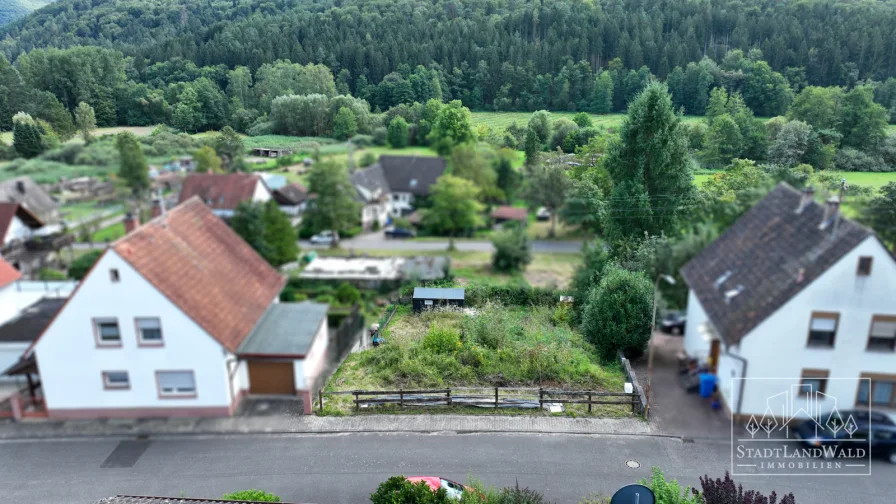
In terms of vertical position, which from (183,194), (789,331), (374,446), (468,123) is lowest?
(374,446)

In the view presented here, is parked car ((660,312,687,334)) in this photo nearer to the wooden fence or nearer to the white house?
the white house

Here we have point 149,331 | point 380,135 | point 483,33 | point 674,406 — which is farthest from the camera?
point 483,33

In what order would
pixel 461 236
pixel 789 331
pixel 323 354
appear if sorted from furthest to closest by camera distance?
pixel 323 354, pixel 461 236, pixel 789 331

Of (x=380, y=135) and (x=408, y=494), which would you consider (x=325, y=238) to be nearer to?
(x=380, y=135)

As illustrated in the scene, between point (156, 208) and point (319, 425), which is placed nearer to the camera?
point (156, 208)

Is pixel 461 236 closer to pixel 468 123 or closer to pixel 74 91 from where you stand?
pixel 468 123

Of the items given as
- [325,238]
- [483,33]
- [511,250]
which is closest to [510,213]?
[511,250]

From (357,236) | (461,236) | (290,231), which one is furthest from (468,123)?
(290,231)

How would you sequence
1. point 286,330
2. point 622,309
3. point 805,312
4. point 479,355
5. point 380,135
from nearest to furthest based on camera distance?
point 805,312, point 380,135, point 286,330, point 622,309, point 479,355

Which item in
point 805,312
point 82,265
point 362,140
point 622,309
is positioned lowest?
point 622,309
